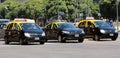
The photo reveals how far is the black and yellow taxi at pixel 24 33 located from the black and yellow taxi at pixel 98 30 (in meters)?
5.71

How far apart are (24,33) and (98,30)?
6.99 metres

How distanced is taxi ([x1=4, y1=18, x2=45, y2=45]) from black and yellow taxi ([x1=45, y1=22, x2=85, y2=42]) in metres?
2.52

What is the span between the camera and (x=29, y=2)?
107m

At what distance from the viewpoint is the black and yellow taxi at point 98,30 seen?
3378cm

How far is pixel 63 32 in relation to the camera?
105ft

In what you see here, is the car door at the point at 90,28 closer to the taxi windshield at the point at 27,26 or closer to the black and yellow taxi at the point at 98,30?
the black and yellow taxi at the point at 98,30

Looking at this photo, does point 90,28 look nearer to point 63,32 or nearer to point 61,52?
point 63,32

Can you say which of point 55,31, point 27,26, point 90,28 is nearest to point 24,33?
point 27,26

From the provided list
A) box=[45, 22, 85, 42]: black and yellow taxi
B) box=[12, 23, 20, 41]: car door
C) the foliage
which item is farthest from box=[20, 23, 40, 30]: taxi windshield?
the foliage

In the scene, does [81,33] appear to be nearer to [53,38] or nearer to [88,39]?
[53,38]

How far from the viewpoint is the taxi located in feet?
94.7

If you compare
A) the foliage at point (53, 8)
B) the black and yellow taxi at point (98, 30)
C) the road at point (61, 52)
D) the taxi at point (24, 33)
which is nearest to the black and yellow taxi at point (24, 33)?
the taxi at point (24, 33)

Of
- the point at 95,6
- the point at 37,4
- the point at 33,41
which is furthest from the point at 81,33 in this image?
the point at 95,6

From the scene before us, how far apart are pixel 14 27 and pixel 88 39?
761cm
